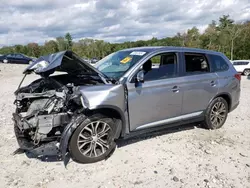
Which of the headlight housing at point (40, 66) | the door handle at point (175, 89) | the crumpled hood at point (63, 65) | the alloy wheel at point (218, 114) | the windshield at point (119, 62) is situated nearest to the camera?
the crumpled hood at point (63, 65)

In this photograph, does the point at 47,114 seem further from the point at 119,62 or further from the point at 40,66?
the point at 119,62

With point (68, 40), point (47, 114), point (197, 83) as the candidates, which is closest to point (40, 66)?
point (47, 114)

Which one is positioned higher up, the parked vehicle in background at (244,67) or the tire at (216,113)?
the tire at (216,113)

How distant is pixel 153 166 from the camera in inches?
141

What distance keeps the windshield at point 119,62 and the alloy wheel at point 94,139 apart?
0.88 m

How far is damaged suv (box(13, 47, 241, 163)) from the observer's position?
138 inches

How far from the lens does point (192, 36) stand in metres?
46.4

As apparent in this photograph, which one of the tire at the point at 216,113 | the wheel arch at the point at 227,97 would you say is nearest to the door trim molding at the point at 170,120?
the tire at the point at 216,113

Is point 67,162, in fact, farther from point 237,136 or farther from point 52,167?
point 237,136

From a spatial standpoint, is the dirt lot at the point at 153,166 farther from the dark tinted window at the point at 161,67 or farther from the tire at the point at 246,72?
the tire at the point at 246,72

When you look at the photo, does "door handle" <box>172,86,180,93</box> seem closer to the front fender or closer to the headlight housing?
the front fender

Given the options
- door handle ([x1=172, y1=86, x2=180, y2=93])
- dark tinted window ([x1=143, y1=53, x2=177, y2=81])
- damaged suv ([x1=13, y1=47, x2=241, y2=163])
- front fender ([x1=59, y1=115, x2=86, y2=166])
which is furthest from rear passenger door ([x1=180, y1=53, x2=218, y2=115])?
front fender ([x1=59, y1=115, x2=86, y2=166])

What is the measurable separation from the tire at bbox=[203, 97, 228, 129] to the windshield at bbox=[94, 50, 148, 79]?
196 cm

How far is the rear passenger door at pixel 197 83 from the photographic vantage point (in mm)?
4535
